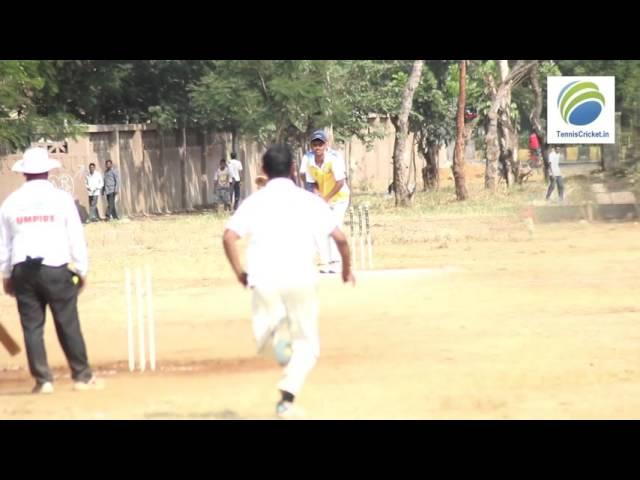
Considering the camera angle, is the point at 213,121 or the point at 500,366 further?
the point at 213,121

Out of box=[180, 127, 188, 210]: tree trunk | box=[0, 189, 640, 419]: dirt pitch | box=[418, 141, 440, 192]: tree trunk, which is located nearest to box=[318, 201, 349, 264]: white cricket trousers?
box=[0, 189, 640, 419]: dirt pitch

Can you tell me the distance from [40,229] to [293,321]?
224 centimetres

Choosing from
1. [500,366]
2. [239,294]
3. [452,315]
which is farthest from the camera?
[239,294]

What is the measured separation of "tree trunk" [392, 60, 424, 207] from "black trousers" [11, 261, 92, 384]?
81.5ft

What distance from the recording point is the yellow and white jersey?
50.9 feet

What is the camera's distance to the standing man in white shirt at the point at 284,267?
8531mm

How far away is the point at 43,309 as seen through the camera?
10023 mm

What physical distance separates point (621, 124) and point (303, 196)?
26.0 metres

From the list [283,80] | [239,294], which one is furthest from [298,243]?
[283,80]

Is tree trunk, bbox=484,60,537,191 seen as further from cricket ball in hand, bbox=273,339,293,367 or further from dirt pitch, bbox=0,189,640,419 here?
cricket ball in hand, bbox=273,339,293,367

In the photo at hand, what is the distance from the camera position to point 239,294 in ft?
53.1

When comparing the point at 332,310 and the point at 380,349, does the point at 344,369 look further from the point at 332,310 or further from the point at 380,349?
the point at 332,310

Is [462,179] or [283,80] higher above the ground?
[283,80]

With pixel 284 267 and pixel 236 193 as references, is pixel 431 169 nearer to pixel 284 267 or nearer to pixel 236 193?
pixel 236 193
